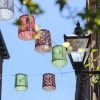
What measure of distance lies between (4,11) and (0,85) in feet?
71.7

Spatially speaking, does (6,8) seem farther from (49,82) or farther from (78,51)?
(78,51)

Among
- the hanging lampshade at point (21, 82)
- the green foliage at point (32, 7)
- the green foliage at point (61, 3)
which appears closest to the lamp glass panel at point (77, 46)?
the green foliage at point (32, 7)

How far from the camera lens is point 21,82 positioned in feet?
67.0

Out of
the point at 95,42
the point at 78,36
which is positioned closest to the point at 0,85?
the point at 95,42

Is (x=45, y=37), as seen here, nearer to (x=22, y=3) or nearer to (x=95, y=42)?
(x=95, y=42)

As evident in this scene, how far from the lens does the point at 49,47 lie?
15828 millimetres

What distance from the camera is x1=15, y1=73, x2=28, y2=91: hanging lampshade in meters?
19.8

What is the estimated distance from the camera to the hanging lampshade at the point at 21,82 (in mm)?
19759

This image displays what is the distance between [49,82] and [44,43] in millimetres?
4055

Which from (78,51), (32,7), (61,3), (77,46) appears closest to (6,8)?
(77,46)

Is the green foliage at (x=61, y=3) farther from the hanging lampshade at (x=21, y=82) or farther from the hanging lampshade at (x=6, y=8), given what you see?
the hanging lampshade at (x=21, y=82)

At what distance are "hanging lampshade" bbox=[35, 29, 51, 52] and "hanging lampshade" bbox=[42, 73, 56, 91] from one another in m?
3.29

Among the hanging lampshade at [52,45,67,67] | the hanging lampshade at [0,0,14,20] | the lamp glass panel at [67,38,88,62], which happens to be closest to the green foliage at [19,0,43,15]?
the lamp glass panel at [67,38,88,62]

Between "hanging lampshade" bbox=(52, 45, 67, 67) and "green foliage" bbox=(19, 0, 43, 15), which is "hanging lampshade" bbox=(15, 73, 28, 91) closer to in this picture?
"hanging lampshade" bbox=(52, 45, 67, 67)
